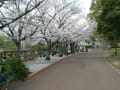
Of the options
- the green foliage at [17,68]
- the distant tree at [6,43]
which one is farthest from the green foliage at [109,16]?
the green foliage at [17,68]

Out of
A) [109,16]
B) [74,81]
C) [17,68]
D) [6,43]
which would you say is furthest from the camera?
[6,43]

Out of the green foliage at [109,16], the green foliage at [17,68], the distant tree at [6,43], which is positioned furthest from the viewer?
the distant tree at [6,43]

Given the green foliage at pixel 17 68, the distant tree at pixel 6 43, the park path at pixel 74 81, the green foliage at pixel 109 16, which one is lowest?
the park path at pixel 74 81

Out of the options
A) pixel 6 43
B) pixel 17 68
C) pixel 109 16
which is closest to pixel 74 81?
pixel 17 68

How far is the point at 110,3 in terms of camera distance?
4075 centimetres

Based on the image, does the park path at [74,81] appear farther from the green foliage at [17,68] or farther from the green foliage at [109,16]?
the green foliage at [109,16]

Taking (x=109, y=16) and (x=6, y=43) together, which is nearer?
(x=109, y=16)

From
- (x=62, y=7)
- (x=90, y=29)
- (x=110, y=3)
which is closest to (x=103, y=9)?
(x=110, y=3)

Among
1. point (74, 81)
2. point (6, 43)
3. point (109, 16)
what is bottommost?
point (74, 81)

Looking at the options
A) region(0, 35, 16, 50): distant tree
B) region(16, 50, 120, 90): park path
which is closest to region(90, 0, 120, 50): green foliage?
region(0, 35, 16, 50): distant tree

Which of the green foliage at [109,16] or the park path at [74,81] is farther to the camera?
the green foliage at [109,16]

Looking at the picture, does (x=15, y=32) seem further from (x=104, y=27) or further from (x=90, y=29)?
(x=90, y=29)

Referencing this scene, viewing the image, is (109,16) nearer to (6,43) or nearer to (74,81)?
(6,43)

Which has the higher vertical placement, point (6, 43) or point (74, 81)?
point (6, 43)
